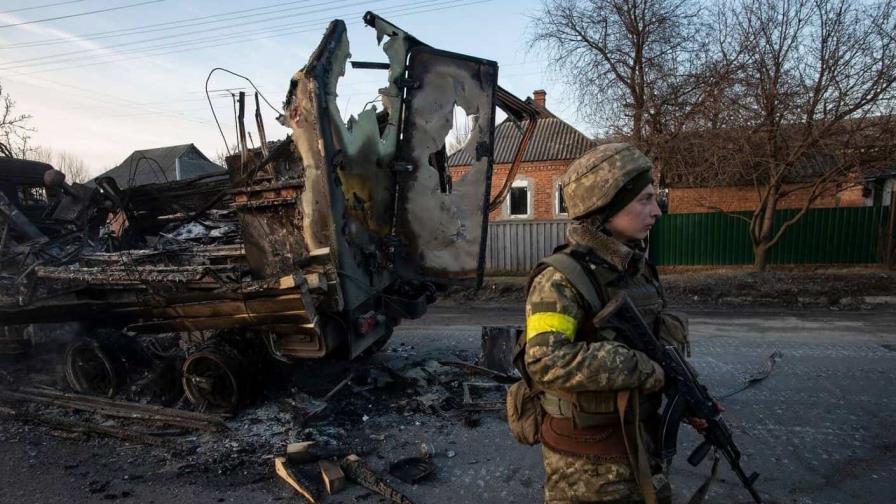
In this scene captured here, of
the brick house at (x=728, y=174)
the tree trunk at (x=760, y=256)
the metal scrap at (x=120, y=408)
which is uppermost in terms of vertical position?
the brick house at (x=728, y=174)

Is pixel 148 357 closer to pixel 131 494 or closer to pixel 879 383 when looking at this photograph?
pixel 131 494

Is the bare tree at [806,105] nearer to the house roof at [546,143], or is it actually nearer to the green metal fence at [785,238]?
the green metal fence at [785,238]

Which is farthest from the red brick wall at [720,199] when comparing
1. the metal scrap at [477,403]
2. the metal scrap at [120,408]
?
the metal scrap at [120,408]

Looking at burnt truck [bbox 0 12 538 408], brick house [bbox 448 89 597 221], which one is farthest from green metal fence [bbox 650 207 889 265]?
burnt truck [bbox 0 12 538 408]

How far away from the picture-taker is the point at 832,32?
1044cm

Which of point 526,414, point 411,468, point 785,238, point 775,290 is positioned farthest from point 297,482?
point 785,238

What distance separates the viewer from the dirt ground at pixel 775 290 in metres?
9.50

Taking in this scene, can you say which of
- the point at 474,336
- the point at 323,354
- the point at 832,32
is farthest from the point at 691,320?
the point at 832,32

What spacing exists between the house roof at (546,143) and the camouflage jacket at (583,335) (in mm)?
16083

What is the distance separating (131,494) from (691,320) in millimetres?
7835

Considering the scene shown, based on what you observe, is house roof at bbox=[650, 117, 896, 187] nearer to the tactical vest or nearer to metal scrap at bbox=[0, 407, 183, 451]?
the tactical vest

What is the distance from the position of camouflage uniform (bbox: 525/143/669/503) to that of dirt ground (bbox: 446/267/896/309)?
8.95 meters

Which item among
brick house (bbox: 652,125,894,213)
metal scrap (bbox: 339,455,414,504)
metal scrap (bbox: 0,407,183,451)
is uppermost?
brick house (bbox: 652,125,894,213)

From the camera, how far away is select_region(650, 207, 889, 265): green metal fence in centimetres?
1245
